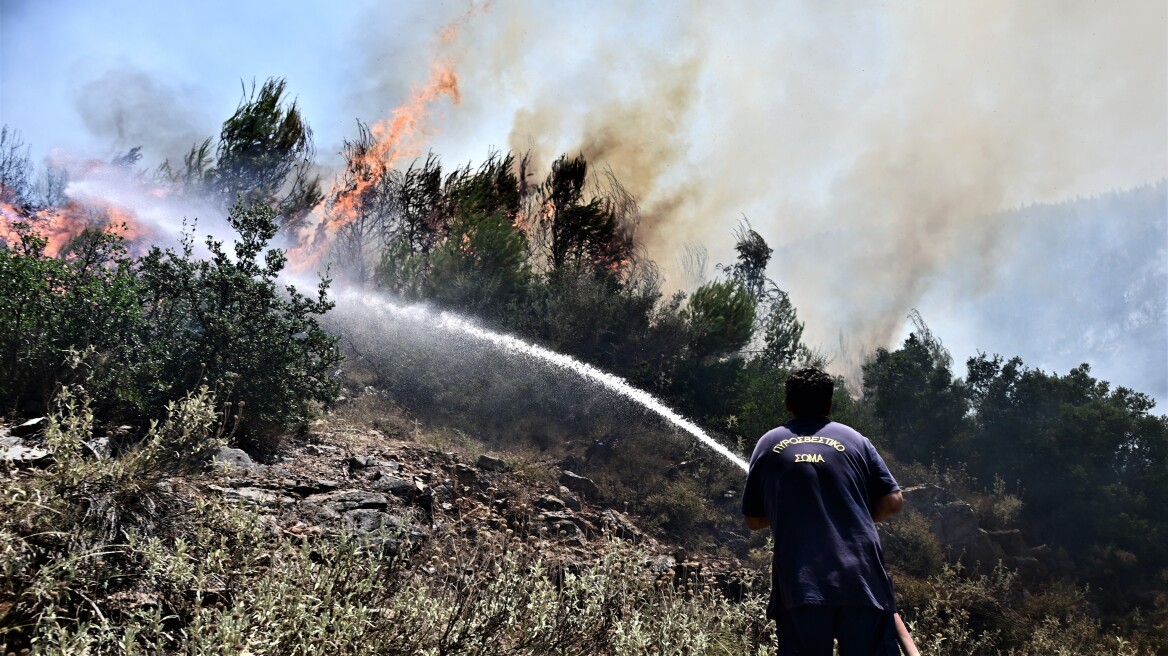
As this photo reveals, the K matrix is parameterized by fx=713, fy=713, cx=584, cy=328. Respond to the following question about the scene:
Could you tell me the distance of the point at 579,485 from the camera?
1134cm

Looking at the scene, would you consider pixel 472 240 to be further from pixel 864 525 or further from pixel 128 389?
pixel 864 525

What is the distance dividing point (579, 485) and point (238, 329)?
548 centimetres

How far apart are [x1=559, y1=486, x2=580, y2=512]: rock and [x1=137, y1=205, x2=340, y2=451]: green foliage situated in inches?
149

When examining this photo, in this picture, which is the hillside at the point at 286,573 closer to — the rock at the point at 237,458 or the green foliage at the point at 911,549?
the rock at the point at 237,458

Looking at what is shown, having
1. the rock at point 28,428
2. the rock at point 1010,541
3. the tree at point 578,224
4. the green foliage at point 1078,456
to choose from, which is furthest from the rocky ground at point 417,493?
the tree at point 578,224

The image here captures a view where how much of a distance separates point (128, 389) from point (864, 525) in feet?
26.7

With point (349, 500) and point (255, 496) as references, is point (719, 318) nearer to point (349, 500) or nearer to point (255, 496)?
point (349, 500)

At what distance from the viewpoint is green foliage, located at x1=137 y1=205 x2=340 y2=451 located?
8.74m

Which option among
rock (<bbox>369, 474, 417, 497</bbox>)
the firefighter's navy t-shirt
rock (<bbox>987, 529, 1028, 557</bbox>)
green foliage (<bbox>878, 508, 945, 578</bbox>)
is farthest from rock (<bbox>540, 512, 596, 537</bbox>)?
rock (<bbox>987, 529, 1028, 557</bbox>)

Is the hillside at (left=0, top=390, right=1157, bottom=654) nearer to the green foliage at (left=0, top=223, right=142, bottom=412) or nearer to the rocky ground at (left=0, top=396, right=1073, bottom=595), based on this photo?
the rocky ground at (left=0, top=396, right=1073, bottom=595)

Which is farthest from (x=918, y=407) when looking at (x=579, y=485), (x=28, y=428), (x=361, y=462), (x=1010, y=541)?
(x=28, y=428)

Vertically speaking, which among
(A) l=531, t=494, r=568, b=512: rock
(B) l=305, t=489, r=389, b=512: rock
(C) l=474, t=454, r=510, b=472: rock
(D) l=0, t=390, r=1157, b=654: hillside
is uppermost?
(C) l=474, t=454, r=510, b=472: rock

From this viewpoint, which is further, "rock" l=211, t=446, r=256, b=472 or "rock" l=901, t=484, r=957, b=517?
"rock" l=901, t=484, r=957, b=517

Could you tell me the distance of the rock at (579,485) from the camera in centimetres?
1127
